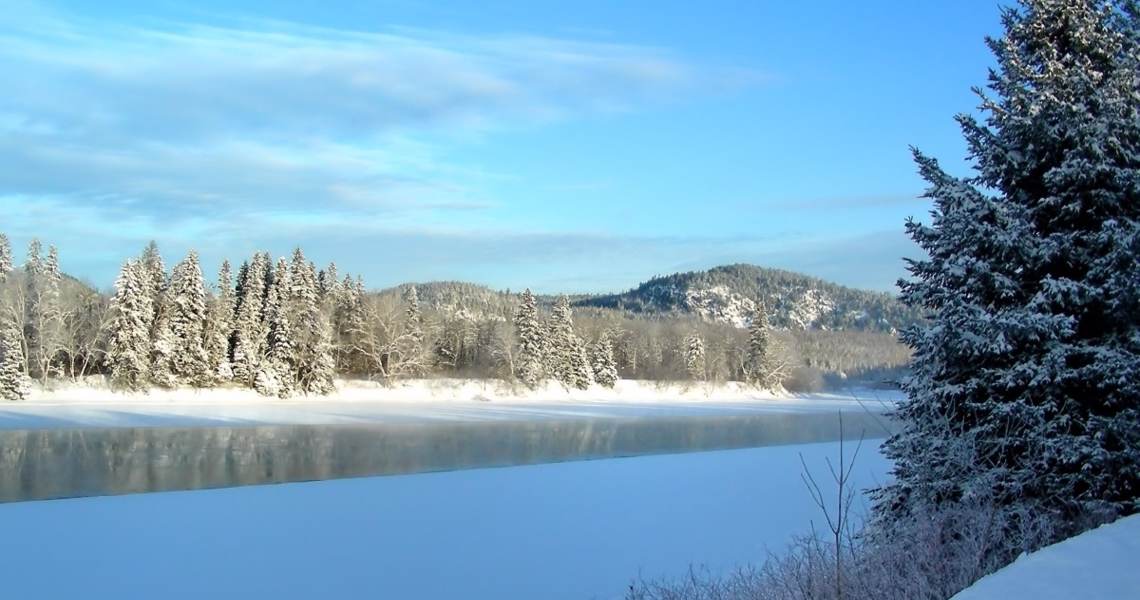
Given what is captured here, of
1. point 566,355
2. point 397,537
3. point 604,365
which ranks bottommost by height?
point 397,537

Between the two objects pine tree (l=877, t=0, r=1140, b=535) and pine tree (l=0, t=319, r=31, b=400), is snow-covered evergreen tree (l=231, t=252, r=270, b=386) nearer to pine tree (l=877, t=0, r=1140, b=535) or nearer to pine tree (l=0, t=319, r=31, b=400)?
pine tree (l=0, t=319, r=31, b=400)

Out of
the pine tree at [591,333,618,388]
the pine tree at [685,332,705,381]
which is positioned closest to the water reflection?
the pine tree at [591,333,618,388]

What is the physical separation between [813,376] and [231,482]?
65.1 metres

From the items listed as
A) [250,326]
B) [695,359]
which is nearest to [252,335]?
[250,326]

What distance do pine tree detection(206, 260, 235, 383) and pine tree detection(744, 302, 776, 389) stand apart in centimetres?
3977

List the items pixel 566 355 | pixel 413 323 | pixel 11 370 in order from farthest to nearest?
pixel 566 355 < pixel 413 323 < pixel 11 370

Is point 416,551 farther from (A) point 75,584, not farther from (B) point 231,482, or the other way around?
(B) point 231,482

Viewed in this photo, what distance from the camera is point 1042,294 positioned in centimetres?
811

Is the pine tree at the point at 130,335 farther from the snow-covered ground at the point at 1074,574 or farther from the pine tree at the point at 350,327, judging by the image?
the snow-covered ground at the point at 1074,574

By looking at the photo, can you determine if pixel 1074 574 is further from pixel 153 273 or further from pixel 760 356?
pixel 760 356

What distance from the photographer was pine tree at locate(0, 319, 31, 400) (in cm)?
3688

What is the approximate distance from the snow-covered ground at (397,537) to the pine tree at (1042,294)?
4.07 metres

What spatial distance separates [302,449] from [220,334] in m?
23.0

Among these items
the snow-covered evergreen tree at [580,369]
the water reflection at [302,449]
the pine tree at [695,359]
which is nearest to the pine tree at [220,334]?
the water reflection at [302,449]
